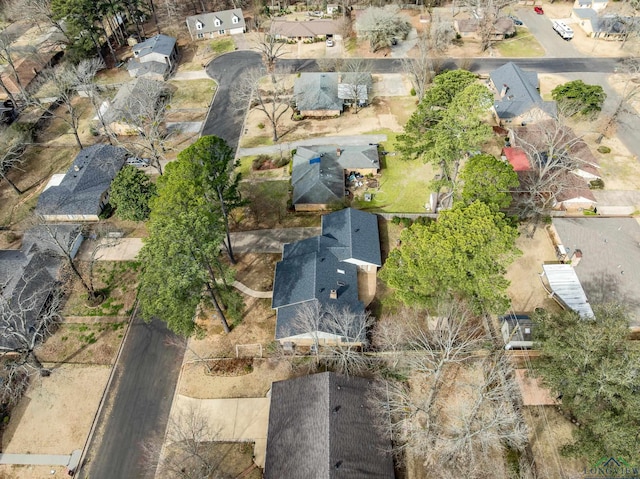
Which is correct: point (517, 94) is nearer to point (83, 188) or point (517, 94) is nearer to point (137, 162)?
point (137, 162)

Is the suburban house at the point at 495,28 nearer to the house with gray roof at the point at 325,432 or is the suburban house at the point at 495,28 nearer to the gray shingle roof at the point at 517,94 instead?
the gray shingle roof at the point at 517,94

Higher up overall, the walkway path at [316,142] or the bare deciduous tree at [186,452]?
the walkway path at [316,142]

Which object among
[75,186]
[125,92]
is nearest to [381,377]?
[75,186]

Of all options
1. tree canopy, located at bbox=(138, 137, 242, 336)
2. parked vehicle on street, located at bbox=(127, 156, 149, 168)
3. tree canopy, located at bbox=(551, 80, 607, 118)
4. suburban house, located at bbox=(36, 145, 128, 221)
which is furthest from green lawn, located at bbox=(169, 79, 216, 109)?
tree canopy, located at bbox=(551, 80, 607, 118)

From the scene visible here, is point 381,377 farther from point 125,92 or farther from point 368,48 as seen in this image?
point 368,48

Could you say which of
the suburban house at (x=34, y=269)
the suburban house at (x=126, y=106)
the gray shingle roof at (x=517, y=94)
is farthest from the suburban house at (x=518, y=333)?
the suburban house at (x=126, y=106)
